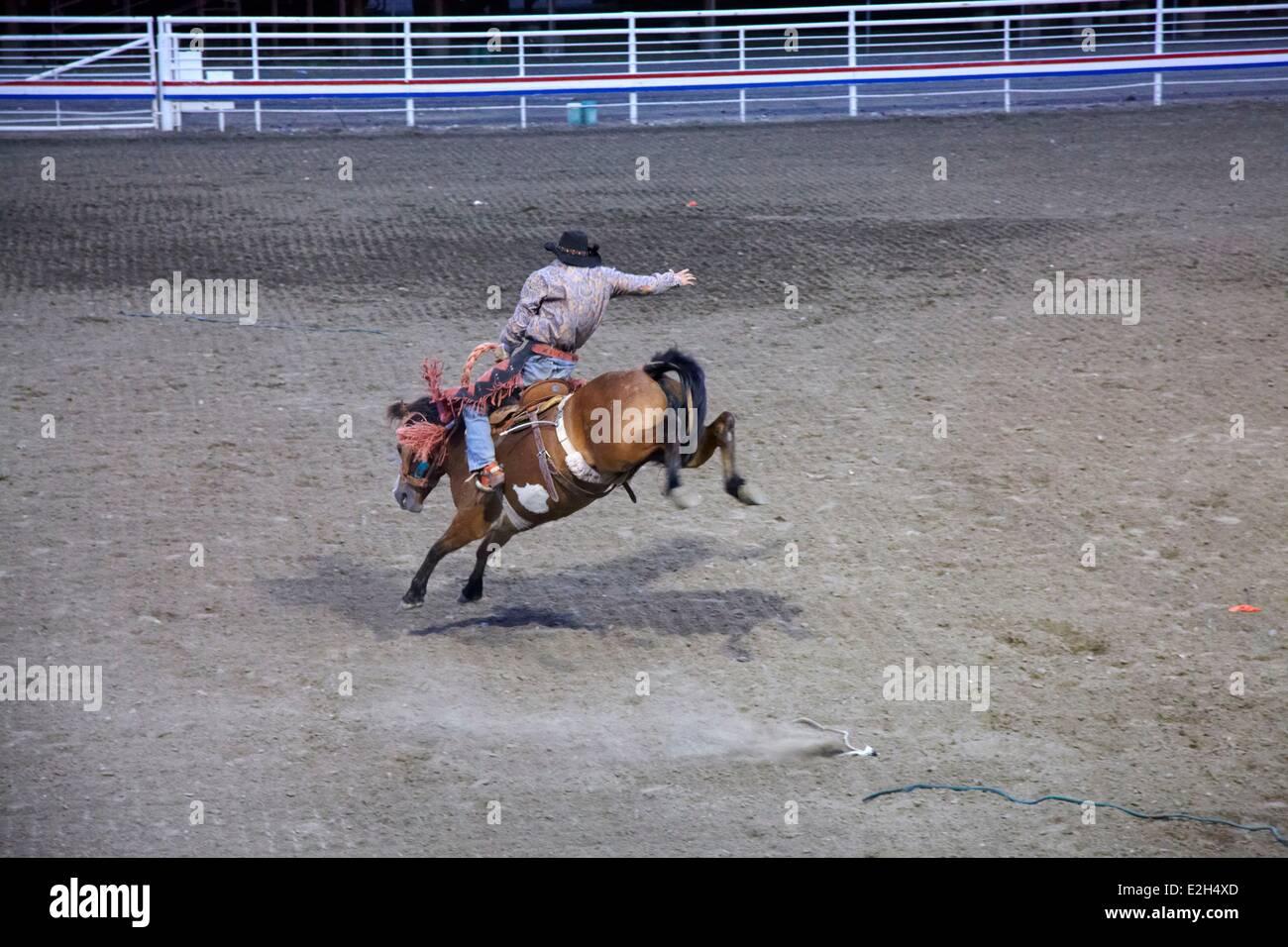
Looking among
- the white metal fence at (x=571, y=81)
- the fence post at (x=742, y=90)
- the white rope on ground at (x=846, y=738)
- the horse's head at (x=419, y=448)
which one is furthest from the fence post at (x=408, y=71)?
the white rope on ground at (x=846, y=738)

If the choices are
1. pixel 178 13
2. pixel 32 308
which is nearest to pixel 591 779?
pixel 32 308

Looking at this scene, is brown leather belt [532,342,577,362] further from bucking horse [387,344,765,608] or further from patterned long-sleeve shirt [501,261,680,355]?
bucking horse [387,344,765,608]

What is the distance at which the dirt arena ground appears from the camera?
5898mm

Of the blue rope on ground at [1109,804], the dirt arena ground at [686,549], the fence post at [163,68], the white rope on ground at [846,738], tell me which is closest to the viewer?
the blue rope on ground at [1109,804]

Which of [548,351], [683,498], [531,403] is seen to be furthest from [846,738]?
[548,351]

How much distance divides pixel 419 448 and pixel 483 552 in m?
0.68

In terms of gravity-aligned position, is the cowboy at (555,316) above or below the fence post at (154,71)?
below

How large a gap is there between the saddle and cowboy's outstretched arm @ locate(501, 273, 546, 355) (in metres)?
0.25

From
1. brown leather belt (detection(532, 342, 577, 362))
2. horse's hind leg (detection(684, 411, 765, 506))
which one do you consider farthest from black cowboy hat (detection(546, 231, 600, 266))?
horse's hind leg (detection(684, 411, 765, 506))

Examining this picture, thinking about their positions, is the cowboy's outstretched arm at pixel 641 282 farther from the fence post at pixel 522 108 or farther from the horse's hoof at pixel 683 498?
the fence post at pixel 522 108

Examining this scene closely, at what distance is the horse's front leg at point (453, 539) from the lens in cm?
744

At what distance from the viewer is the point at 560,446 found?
7.07 metres

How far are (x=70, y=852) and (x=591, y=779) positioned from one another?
2.03 m

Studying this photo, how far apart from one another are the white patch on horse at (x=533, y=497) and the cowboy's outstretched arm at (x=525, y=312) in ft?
2.33
